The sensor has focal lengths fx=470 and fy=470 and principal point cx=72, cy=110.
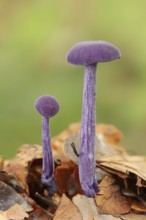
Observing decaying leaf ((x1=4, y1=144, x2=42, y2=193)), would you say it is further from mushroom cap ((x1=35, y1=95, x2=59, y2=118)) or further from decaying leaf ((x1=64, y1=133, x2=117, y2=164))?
mushroom cap ((x1=35, y1=95, x2=59, y2=118))

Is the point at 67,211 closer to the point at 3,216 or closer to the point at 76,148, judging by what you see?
the point at 3,216

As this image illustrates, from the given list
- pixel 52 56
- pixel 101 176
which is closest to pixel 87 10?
pixel 52 56

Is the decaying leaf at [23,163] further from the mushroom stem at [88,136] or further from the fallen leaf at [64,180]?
the mushroom stem at [88,136]

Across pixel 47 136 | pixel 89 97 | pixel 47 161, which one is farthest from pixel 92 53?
pixel 47 161

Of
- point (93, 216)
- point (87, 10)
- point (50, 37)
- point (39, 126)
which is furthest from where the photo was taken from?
point (87, 10)

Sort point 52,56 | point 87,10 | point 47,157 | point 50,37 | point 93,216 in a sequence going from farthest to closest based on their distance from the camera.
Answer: point 87,10 → point 50,37 → point 52,56 → point 47,157 → point 93,216

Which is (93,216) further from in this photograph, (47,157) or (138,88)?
(138,88)

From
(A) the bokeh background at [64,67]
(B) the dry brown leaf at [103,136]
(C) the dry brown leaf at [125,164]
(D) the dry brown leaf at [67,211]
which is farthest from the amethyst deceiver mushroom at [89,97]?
(A) the bokeh background at [64,67]
